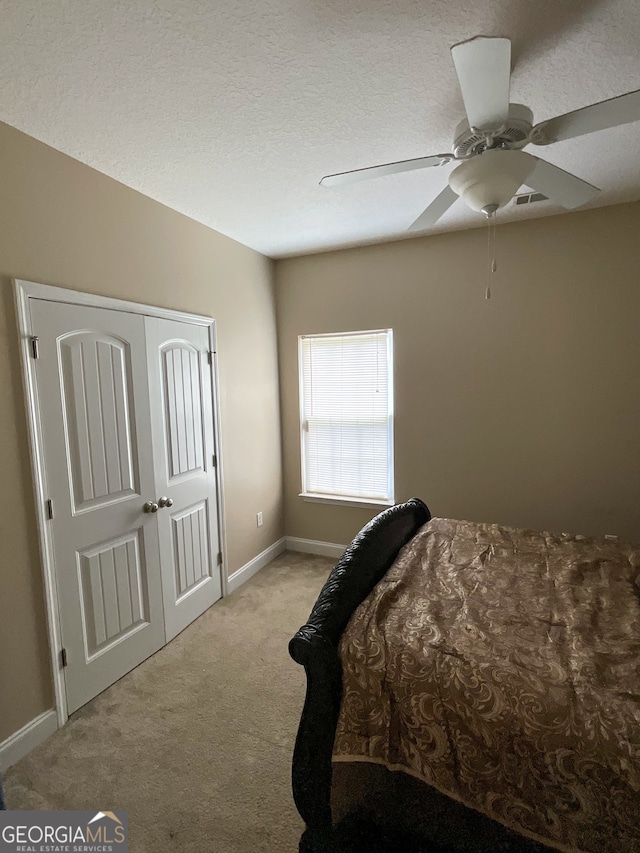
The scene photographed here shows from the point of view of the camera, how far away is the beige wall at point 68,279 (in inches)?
69.9

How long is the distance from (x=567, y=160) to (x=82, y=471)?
10.0 feet

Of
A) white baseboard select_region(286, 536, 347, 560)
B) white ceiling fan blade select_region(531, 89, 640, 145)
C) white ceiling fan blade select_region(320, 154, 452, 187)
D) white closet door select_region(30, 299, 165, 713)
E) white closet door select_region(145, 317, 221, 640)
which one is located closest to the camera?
white ceiling fan blade select_region(531, 89, 640, 145)

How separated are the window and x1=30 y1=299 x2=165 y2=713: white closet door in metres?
1.70

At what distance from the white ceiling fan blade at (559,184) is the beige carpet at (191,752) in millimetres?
2645

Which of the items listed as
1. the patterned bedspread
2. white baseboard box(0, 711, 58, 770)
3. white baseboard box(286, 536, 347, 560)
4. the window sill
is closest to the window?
the window sill

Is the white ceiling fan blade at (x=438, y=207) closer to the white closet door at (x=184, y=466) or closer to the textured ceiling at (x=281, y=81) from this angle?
the textured ceiling at (x=281, y=81)

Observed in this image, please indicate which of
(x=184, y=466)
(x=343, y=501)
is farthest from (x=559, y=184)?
(x=343, y=501)

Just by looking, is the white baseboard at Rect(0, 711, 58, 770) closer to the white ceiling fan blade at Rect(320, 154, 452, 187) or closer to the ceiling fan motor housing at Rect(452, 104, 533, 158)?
the white ceiling fan blade at Rect(320, 154, 452, 187)

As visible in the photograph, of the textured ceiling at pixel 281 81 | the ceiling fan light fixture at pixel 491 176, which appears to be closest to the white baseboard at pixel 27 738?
the textured ceiling at pixel 281 81

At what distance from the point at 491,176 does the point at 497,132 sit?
0.21 metres

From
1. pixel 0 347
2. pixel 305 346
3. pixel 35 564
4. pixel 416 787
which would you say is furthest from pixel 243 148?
pixel 416 787

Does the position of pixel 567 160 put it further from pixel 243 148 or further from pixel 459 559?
pixel 459 559

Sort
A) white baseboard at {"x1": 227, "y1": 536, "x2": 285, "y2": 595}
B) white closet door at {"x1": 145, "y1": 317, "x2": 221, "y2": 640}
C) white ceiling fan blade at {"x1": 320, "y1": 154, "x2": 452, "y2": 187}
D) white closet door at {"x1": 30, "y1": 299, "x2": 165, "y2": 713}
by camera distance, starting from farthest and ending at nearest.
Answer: white baseboard at {"x1": 227, "y1": 536, "x2": 285, "y2": 595} → white closet door at {"x1": 145, "y1": 317, "x2": 221, "y2": 640} → white closet door at {"x1": 30, "y1": 299, "x2": 165, "y2": 713} → white ceiling fan blade at {"x1": 320, "y1": 154, "x2": 452, "y2": 187}

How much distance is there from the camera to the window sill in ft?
11.7
